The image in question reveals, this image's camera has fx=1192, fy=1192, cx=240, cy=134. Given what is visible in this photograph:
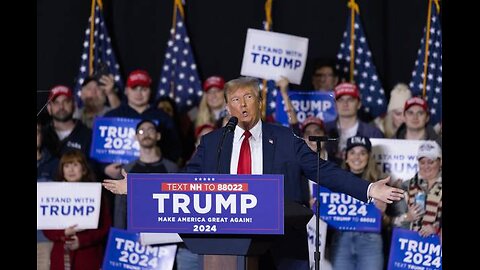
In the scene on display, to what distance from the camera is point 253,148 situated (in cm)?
583

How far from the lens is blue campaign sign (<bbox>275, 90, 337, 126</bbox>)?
29.2 ft

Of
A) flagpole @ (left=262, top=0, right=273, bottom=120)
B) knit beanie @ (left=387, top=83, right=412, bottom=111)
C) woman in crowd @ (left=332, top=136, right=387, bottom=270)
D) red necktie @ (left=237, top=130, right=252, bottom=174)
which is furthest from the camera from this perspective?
flagpole @ (left=262, top=0, right=273, bottom=120)

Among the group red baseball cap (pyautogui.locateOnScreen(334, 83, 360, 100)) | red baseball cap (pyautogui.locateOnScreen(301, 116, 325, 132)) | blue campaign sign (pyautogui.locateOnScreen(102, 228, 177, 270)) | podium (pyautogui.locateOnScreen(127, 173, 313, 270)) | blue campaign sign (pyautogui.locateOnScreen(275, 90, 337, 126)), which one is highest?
red baseball cap (pyautogui.locateOnScreen(334, 83, 360, 100))

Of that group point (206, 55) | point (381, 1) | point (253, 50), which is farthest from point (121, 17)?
point (381, 1)

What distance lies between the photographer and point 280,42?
9.02 metres

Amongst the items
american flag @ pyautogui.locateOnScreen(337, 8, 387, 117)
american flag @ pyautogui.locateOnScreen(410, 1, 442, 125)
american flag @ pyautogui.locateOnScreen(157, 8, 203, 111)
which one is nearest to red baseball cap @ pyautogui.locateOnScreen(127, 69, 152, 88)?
american flag @ pyautogui.locateOnScreen(157, 8, 203, 111)

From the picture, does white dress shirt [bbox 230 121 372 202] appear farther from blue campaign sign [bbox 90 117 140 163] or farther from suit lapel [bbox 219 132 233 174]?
blue campaign sign [bbox 90 117 140 163]

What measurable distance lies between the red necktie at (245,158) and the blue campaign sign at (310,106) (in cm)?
308

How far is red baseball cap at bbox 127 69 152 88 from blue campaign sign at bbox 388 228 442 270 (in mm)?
2205
